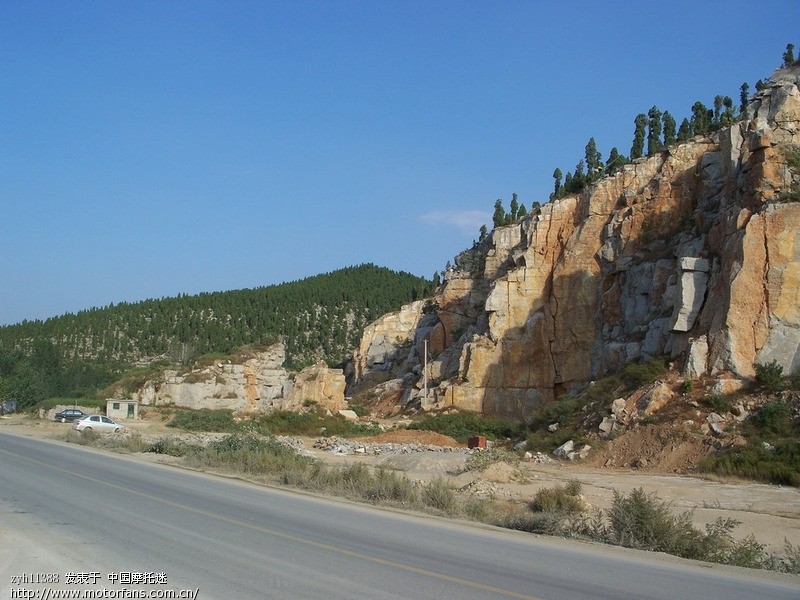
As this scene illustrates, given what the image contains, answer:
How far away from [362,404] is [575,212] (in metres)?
26.8

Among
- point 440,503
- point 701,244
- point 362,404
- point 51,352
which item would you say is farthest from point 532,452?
point 51,352

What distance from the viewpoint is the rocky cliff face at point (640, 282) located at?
1281 inches

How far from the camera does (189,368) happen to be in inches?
2525

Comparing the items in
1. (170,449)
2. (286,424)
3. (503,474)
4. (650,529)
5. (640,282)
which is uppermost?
(640,282)

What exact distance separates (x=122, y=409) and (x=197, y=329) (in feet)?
218

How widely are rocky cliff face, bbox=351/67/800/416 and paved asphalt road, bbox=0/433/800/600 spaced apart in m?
22.8

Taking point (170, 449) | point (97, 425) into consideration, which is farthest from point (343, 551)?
point (97, 425)

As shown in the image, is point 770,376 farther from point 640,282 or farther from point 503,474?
point 640,282

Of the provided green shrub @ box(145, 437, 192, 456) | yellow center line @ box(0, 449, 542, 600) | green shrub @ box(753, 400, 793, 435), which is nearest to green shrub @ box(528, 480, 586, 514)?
yellow center line @ box(0, 449, 542, 600)

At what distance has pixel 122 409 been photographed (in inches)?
2228

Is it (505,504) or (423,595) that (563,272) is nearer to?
(505,504)

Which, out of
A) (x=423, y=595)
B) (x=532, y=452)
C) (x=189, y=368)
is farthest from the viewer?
(x=189, y=368)

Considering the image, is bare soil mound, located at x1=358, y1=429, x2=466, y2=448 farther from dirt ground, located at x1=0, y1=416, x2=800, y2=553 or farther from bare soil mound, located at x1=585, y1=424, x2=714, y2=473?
bare soil mound, located at x1=585, y1=424, x2=714, y2=473

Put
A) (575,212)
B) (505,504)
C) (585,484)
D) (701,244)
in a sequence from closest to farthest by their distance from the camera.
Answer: (505,504) → (585,484) → (701,244) → (575,212)
